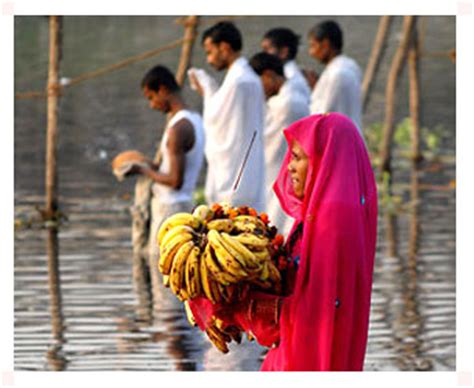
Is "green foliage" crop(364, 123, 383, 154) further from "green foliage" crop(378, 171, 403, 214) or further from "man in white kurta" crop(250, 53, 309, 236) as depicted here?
"man in white kurta" crop(250, 53, 309, 236)

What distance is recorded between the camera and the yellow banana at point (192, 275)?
5719mm

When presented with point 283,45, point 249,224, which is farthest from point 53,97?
point 249,224

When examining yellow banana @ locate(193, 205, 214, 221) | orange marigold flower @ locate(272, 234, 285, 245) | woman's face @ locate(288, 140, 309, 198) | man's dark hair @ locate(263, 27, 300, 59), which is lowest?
orange marigold flower @ locate(272, 234, 285, 245)

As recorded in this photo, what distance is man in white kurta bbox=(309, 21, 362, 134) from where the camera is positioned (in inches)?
533

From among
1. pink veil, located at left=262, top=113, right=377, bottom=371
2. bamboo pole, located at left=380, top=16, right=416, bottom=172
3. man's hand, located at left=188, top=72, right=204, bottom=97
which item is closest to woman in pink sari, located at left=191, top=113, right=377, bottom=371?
pink veil, located at left=262, top=113, right=377, bottom=371

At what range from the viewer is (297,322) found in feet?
19.1

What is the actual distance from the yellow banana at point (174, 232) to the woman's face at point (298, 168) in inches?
16.6

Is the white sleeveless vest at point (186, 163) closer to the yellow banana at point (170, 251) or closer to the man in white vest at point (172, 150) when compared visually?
the man in white vest at point (172, 150)

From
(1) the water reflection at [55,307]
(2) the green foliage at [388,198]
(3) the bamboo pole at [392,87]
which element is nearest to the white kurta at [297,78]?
(1) the water reflection at [55,307]

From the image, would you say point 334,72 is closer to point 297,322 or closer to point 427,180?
point 427,180

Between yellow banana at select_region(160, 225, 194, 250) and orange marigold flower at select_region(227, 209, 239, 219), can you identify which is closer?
yellow banana at select_region(160, 225, 194, 250)

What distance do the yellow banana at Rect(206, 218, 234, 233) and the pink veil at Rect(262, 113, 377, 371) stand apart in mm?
270
